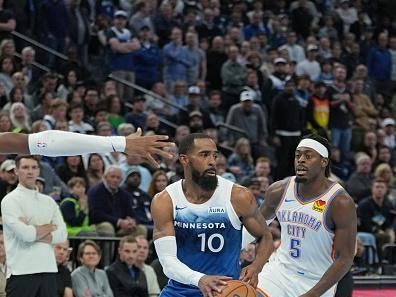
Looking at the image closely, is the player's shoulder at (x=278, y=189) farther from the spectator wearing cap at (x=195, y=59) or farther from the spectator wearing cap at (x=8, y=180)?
the spectator wearing cap at (x=195, y=59)

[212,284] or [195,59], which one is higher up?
[195,59]

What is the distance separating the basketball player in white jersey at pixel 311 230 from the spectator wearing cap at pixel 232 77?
10064 millimetres

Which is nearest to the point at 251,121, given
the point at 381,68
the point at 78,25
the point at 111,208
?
the point at 78,25

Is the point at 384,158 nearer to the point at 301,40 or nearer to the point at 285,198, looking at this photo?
the point at 301,40

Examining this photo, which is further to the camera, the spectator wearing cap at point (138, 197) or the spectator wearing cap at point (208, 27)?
the spectator wearing cap at point (208, 27)

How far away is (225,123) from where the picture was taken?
18.4 m

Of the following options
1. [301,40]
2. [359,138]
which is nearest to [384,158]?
[359,138]

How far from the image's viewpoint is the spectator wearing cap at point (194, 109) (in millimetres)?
17625

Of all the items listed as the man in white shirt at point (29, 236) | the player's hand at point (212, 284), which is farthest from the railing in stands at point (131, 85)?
the player's hand at point (212, 284)

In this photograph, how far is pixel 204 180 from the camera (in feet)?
26.4

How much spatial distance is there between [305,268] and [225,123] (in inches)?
384

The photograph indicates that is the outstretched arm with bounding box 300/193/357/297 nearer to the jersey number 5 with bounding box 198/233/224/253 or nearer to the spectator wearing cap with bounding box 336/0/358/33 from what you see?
the jersey number 5 with bounding box 198/233/224/253

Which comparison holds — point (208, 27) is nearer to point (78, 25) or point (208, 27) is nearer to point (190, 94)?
point (190, 94)

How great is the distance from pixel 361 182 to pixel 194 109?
3.08m
